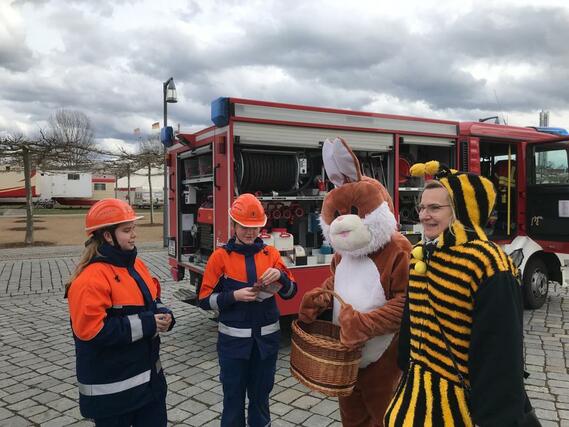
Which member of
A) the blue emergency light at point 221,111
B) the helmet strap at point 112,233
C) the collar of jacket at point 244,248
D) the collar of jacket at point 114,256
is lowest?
the collar of jacket at point 244,248

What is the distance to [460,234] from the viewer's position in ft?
5.83

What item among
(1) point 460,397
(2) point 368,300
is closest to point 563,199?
(2) point 368,300

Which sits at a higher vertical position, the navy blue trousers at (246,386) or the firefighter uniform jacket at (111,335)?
the firefighter uniform jacket at (111,335)

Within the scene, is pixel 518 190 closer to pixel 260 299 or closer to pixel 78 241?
pixel 260 299

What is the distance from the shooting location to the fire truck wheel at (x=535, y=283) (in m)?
6.57

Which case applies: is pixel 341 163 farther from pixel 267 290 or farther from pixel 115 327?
pixel 115 327

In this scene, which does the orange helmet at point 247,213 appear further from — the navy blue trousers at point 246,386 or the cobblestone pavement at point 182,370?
the cobblestone pavement at point 182,370

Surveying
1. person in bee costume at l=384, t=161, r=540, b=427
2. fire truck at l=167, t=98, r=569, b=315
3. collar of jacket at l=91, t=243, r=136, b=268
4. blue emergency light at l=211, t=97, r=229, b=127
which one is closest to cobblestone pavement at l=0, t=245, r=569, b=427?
fire truck at l=167, t=98, r=569, b=315

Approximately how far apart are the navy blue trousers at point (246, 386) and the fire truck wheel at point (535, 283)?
16.7ft

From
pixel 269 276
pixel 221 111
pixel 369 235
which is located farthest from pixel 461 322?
pixel 221 111

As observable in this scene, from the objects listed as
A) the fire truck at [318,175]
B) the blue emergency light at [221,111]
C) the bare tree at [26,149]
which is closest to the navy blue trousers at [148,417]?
the fire truck at [318,175]

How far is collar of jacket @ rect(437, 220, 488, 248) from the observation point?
177cm

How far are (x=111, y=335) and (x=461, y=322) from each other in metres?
1.51

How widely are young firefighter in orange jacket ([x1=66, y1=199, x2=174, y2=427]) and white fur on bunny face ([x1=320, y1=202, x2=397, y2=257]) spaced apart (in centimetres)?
102
